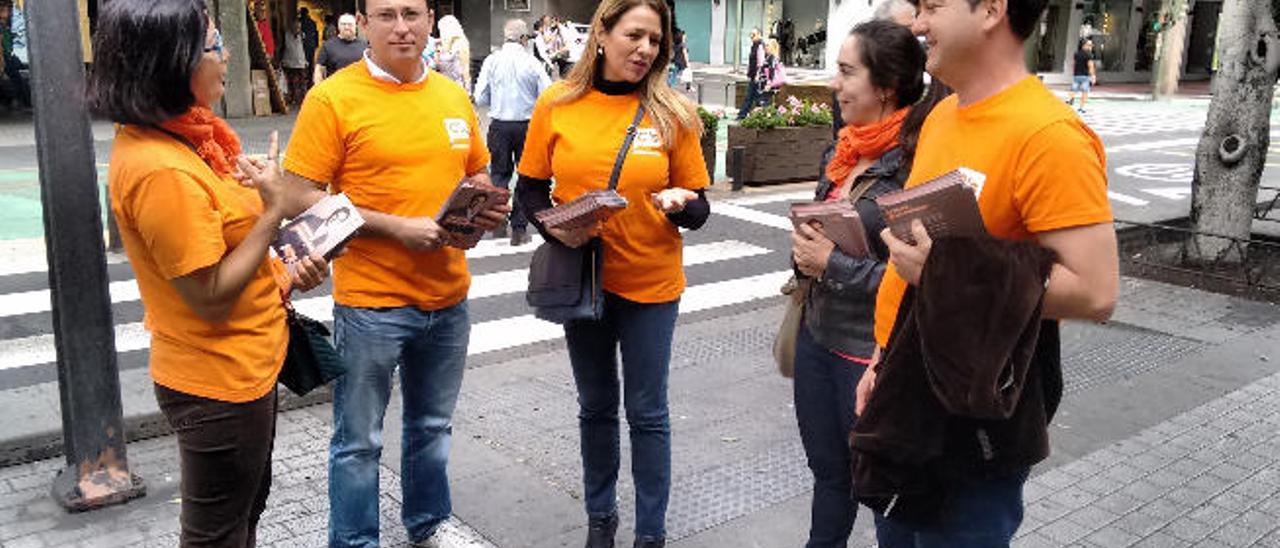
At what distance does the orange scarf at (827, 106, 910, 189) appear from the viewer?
297 cm

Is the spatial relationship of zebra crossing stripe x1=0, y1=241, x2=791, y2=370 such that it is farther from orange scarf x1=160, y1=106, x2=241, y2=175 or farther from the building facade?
the building facade

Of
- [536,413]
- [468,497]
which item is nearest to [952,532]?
[468,497]

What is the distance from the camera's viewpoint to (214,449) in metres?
Answer: 2.66

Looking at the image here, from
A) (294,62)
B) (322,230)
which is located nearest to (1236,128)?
(322,230)

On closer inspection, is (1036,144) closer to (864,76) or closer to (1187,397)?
(864,76)

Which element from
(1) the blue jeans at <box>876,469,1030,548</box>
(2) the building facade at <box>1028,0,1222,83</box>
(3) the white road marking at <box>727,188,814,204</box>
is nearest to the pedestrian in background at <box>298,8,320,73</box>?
(3) the white road marking at <box>727,188,814,204</box>

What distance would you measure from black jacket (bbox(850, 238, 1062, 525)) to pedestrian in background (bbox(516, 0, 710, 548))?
133 cm

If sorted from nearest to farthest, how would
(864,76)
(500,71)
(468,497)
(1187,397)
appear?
(864,76) → (468,497) → (1187,397) → (500,71)

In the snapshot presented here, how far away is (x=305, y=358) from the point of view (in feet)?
9.77

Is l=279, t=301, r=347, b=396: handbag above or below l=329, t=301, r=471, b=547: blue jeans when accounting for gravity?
above

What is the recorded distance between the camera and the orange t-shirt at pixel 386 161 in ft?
10.6

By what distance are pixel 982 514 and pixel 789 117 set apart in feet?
36.4

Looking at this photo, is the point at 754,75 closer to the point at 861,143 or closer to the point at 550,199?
the point at 550,199

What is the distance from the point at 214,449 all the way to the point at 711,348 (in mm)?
4280
